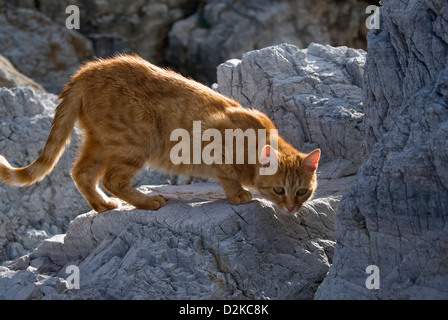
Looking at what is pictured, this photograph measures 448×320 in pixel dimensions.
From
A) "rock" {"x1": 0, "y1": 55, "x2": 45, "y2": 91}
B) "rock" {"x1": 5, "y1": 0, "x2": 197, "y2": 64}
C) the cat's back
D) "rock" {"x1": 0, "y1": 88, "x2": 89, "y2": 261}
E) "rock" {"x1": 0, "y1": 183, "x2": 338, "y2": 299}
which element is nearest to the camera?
"rock" {"x1": 0, "y1": 183, "x2": 338, "y2": 299}

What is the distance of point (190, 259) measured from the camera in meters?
4.88

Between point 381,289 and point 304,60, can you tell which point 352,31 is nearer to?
point 304,60

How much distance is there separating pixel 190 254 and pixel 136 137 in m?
1.21

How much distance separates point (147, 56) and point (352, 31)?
4.12 m

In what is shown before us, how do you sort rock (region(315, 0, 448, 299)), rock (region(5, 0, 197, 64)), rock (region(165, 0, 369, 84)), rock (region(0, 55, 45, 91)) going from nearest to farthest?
1. rock (region(315, 0, 448, 299))
2. rock (region(0, 55, 45, 91))
3. rock (region(165, 0, 369, 84))
4. rock (region(5, 0, 197, 64))

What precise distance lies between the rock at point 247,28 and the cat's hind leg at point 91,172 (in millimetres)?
6879

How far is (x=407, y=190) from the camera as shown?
412cm

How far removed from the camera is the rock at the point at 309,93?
6.43m

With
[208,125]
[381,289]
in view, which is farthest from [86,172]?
[381,289]

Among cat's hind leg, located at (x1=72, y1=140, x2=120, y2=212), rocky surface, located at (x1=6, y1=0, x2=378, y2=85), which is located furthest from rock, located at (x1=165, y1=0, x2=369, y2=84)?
cat's hind leg, located at (x1=72, y1=140, x2=120, y2=212)

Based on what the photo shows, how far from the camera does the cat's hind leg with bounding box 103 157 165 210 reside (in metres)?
5.51

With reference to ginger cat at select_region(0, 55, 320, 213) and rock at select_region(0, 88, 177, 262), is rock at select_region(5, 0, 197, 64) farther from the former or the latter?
ginger cat at select_region(0, 55, 320, 213)

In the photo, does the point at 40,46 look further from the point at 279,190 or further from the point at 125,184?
the point at 279,190

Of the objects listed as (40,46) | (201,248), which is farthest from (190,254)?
(40,46)
